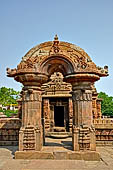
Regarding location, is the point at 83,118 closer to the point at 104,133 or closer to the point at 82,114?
the point at 82,114

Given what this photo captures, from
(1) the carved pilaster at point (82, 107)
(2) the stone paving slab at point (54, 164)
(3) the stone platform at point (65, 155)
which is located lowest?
(2) the stone paving slab at point (54, 164)

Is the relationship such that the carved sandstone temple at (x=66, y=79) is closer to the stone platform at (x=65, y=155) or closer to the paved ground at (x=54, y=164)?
the stone platform at (x=65, y=155)

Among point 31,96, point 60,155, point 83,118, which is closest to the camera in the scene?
point 60,155

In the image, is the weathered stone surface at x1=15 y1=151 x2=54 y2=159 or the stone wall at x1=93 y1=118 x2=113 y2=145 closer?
the weathered stone surface at x1=15 y1=151 x2=54 y2=159

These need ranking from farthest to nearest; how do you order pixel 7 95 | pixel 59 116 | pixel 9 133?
pixel 7 95 → pixel 59 116 → pixel 9 133

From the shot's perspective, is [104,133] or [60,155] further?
[104,133]

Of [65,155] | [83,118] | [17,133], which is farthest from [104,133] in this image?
[17,133]

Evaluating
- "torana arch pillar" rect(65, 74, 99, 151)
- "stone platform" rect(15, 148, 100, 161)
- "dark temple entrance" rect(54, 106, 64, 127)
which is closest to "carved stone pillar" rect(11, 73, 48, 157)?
"stone platform" rect(15, 148, 100, 161)

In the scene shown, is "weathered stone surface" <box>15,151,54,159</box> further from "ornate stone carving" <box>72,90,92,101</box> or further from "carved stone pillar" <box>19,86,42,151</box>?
"ornate stone carving" <box>72,90,92,101</box>

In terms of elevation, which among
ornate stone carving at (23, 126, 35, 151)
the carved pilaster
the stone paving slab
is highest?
the carved pilaster

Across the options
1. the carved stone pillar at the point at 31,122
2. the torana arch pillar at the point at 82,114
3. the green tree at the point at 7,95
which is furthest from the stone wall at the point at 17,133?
the green tree at the point at 7,95

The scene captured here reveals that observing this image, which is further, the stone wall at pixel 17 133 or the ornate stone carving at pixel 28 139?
the stone wall at pixel 17 133

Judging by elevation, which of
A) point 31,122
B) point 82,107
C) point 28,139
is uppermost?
point 82,107

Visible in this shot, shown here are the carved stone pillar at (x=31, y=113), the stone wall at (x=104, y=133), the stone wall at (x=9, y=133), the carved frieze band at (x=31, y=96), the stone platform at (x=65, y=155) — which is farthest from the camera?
the stone wall at (x=9, y=133)
